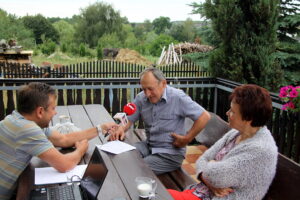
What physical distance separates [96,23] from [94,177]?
40.0 m

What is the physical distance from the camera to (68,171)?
6.28 ft

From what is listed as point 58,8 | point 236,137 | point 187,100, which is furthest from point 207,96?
point 58,8

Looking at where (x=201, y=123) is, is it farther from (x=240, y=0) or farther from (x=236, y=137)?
(x=240, y=0)

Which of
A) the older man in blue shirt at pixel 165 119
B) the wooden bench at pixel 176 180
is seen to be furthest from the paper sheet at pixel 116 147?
the wooden bench at pixel 176 180

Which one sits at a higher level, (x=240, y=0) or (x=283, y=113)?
(x=240, y=0)

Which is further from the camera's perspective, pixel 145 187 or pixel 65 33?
pixel 65 33

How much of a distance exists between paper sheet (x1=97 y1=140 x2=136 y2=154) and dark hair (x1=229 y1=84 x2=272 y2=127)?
91 centimetres

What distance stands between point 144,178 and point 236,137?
2.30ft

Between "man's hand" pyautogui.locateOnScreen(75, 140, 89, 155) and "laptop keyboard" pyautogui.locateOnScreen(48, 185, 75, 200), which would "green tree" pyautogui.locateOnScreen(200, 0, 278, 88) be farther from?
"laptop keyboard" pyautogui.locateOnScreen(48, 185, 75, 200)

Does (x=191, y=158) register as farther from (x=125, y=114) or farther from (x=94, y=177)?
(x=94, y=177)

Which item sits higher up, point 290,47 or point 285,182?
point 290,47

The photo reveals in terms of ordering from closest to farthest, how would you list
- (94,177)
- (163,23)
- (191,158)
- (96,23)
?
(94,177)
(191,158)
(96,23)
(163,23)

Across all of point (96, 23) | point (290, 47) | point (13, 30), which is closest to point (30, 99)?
point (290, 47)

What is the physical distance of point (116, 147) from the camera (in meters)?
2.36
